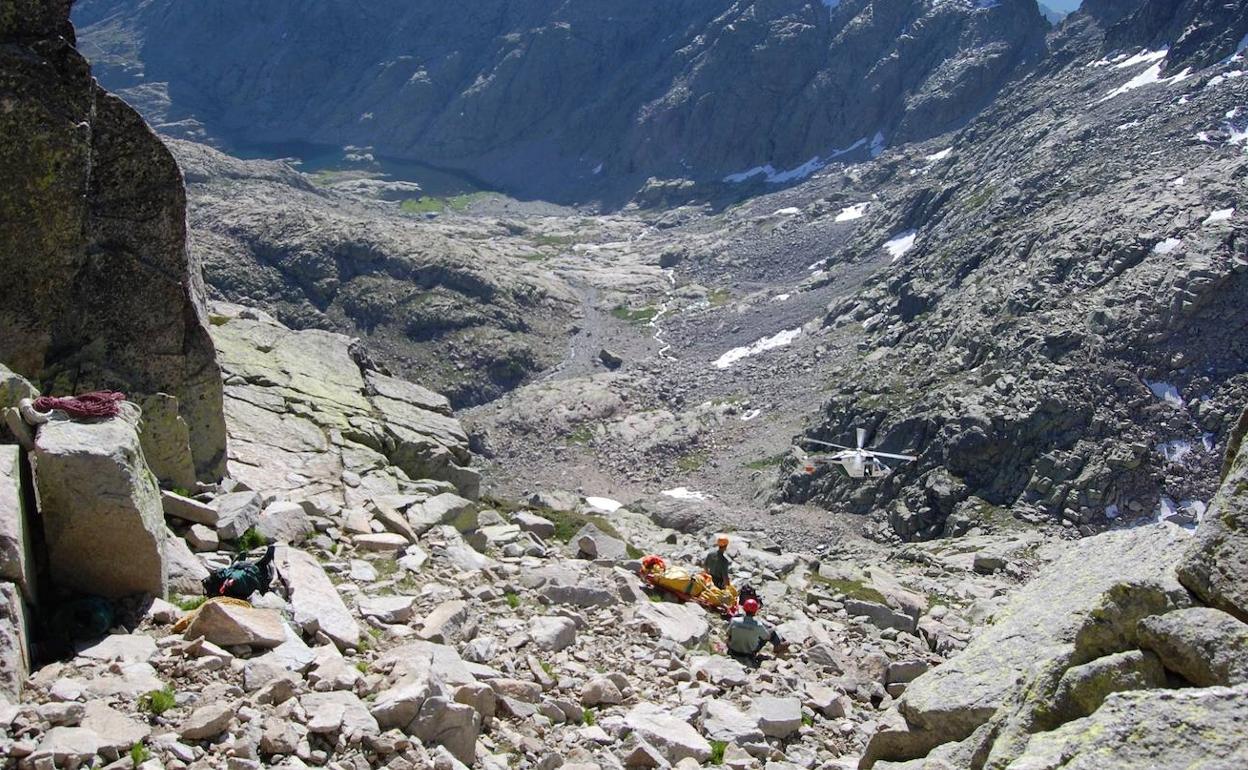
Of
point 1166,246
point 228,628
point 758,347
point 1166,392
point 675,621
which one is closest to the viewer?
point 228,628

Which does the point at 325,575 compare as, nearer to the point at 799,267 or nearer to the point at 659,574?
the point at 659,574

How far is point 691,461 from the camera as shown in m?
85.7

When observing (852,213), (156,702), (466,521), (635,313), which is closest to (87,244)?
(466,521)

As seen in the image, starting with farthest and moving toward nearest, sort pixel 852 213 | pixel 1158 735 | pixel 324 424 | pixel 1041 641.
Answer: pixel 852 213
pixel 324 424
pixel 1041 641
pixel 1158 735

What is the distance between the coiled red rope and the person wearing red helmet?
12297 millimetres

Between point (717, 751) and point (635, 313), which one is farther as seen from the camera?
point (635, 313)

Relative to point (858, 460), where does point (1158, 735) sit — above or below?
above

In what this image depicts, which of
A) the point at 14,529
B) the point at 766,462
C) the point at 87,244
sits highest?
the point at 87,244

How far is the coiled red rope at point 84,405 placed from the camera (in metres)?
12.9

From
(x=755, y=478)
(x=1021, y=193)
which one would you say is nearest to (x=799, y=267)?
(x=1021, y=193)

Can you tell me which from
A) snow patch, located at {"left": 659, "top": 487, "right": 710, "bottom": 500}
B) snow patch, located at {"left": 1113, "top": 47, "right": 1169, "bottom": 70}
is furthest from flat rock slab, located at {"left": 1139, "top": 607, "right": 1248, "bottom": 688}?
snow patch, located at {"left": 1113, "top": 47, "right": 1169, "bottom": 70}

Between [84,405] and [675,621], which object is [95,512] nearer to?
[84,405]

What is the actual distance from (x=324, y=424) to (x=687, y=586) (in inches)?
591

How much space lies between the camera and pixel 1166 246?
7294cm
